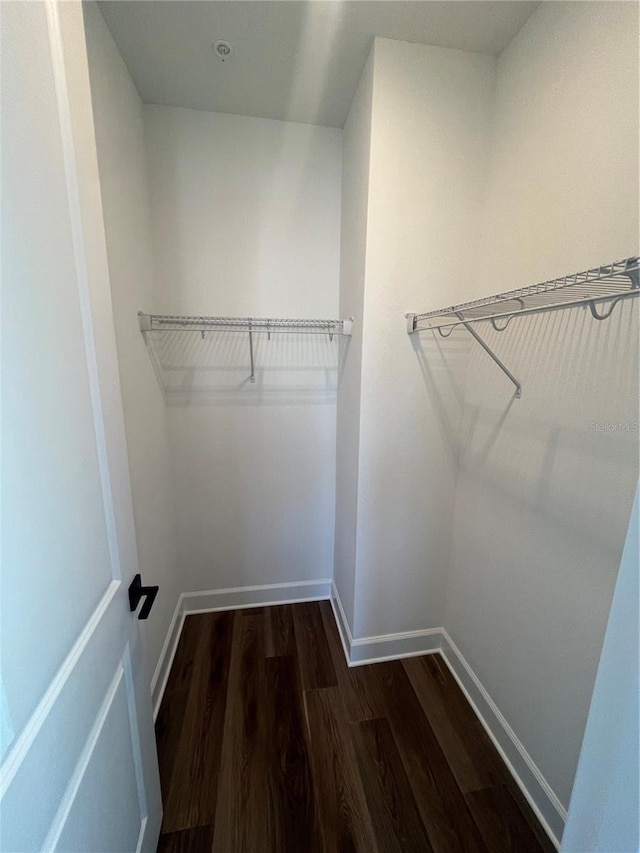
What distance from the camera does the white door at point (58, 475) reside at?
A: 477 mm

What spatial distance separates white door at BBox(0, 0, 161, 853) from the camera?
477 millimetres

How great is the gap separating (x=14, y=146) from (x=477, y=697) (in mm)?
2239

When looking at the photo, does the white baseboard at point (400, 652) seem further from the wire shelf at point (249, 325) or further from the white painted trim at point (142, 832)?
the wire shelf at point (249, 325)

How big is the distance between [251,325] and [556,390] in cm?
132

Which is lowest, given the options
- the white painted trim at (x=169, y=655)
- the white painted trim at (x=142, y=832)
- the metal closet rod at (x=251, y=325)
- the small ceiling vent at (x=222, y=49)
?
the white painted trim at (x=169, y=655)

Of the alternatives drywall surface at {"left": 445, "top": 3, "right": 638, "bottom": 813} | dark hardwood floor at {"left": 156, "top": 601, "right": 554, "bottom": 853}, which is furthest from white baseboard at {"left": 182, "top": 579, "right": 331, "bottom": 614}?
drywall surface at {"left": 445, "top": 3, "right": 638, "bottom": 813}

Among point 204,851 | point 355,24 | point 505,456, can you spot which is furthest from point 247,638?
point 355,24

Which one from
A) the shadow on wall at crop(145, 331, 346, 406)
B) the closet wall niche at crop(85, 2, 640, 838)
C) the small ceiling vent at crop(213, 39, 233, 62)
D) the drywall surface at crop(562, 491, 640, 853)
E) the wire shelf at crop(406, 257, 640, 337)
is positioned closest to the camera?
the drywall surface at crop(562, 491, 640, 853)

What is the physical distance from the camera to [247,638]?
1.89m

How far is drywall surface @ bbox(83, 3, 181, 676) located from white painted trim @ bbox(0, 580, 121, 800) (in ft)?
2.16

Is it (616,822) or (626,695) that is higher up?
(626,695)

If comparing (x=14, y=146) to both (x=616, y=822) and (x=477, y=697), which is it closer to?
(x=616, y=822)

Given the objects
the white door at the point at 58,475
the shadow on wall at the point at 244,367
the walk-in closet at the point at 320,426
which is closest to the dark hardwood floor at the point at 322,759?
the walk-in closet at the point at 320,426

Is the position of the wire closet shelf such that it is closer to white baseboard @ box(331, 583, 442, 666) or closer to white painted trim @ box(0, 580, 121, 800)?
white painted trim @ box(0, 580, 121, 800)
